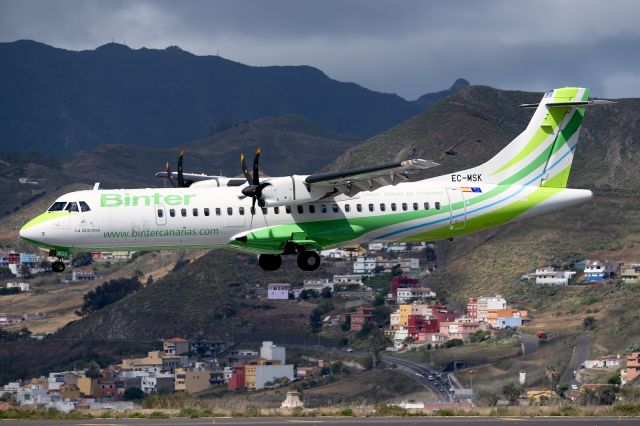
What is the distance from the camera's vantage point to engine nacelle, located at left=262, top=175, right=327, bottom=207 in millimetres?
58406

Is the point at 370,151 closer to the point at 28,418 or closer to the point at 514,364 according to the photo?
the point at 514,364

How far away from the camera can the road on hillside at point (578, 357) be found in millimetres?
114269

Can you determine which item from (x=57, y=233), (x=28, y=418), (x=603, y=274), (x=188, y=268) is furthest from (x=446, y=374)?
(x=28, y=418)

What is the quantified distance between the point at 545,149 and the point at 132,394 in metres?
75.3

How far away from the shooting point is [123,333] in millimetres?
158875

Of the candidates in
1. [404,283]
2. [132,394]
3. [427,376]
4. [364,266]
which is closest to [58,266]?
[427,376]

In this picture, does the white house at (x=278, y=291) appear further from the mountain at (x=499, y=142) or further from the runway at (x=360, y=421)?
the runway at (x=360, y=421)

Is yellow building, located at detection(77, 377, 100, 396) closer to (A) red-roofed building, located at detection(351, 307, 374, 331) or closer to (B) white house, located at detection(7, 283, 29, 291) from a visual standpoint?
(A) red-roofed building, located at detection(351, 307, 374, 331)

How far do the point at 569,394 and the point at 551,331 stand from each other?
24190mm

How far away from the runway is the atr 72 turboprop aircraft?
11925mm

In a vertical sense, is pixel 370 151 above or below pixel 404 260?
above

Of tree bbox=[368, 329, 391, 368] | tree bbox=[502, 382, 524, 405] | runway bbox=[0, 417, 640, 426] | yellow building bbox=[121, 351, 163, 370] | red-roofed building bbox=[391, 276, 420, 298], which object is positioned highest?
red-roofed building bbox=[391, 276, 420, 298]

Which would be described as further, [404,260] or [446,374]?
[404,260]

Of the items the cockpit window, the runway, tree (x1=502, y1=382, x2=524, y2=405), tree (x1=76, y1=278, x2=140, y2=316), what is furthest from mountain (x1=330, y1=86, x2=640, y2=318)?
the runway
